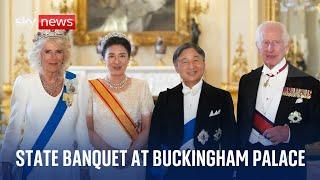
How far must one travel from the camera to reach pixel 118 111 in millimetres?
1716

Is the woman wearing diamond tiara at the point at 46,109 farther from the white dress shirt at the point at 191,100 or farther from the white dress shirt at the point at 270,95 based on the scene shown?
the white dress shirt at the point at 270,95

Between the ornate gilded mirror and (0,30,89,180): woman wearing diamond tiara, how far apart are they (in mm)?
3042

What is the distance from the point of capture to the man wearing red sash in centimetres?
169

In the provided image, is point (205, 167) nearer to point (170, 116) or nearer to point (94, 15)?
point (170, 116)

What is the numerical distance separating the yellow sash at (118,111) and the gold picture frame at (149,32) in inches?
116

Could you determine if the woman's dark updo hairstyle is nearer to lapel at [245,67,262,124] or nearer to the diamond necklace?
the diamond necklace

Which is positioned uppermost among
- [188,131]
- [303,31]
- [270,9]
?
Result: [270,9]

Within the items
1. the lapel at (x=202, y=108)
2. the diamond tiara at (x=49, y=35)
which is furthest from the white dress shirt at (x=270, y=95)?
the diamond tiara at (x=49, y=35)

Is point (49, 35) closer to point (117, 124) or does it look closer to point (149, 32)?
point (117, 124)

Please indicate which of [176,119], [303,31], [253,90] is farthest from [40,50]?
[303,31]

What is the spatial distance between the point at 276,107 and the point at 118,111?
49 centimetres

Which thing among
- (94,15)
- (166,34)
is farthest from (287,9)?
(94,15)

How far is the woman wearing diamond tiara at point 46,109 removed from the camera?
1670mm

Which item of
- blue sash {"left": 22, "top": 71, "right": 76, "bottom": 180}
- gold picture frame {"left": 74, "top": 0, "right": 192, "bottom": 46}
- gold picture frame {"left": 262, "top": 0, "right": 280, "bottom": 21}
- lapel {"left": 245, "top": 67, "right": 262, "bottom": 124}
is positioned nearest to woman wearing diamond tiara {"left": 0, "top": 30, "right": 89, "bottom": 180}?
blue sash {"left": 22, "top": 71, "right": 76, "bottom": 180}
